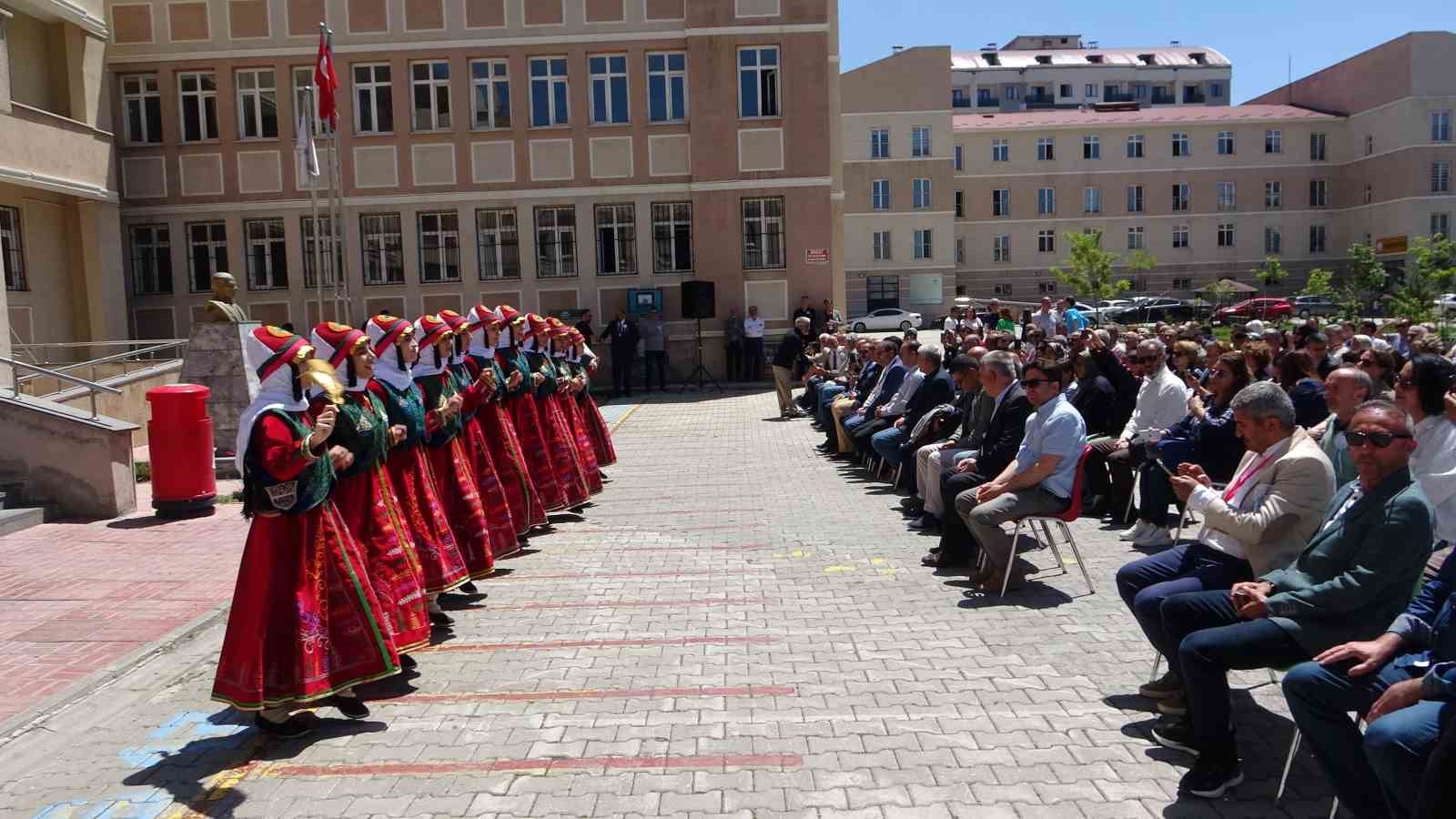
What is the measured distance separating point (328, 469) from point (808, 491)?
7679 mm

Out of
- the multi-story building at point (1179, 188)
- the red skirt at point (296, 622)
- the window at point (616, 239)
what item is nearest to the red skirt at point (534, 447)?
the red skirt at point (296, 622)

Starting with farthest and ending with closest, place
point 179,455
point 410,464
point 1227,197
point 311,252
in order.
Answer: point 1227,197 → point 311,252 → point 179,455 → point 410,464

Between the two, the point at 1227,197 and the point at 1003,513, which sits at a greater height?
the point at 1227,197

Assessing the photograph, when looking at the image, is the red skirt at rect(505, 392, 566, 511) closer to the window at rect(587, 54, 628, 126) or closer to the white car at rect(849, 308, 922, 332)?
the window at rect(587, 54, 628, 126)

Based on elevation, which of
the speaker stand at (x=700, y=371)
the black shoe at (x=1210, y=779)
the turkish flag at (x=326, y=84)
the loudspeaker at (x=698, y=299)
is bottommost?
the black shoe at (x=1210, y=779)

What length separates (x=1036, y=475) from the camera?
296 inches

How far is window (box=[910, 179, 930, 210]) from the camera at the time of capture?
59.0m

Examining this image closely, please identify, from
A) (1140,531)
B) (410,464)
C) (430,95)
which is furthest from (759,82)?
(410,464)

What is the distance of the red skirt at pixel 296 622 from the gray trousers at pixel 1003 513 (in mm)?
3973

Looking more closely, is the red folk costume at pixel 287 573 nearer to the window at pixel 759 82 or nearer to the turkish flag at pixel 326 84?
the turkish flag at pixel 326 84

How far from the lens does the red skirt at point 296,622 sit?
518 cm

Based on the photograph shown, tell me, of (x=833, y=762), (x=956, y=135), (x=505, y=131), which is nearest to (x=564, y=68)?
(x=505, y=131)

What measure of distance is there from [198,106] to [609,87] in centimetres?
974

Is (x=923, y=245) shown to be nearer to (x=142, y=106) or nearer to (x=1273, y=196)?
(x=1273, y=196)
